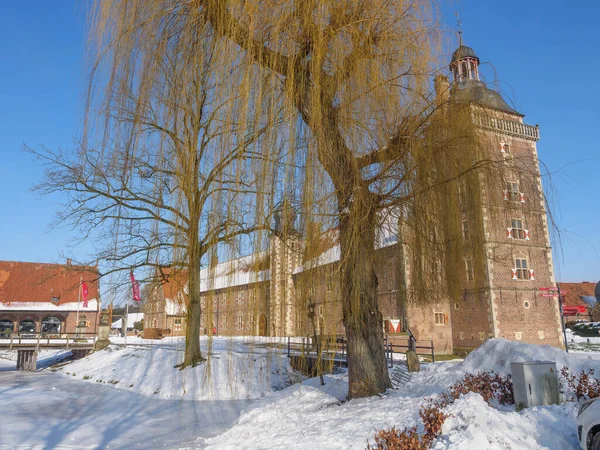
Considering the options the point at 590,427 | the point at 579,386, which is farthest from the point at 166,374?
the point at 590,427

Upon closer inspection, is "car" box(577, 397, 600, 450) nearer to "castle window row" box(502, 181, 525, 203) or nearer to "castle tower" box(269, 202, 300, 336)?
"castle window row" box(502, 181, 525, 203)

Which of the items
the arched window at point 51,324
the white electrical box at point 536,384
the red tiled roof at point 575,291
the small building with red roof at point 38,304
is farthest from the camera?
the red tiled roof at point 575,291

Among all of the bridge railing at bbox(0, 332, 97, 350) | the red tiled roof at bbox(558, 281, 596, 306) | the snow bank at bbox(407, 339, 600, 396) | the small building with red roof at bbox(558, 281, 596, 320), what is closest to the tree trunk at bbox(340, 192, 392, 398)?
the snow bank at bbox(407, 339, 600, 396)

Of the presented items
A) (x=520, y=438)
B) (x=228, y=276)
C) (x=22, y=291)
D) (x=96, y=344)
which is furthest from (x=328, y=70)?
(x=22, y=291)

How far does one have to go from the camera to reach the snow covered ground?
4890mm

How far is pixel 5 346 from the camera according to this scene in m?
25.5

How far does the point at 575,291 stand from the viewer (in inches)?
2060

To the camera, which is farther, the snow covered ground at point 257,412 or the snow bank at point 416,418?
the snow covered ground at point 257,412

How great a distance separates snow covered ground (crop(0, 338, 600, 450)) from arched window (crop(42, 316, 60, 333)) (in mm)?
27242

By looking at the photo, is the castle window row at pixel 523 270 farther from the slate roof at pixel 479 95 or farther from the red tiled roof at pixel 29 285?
the red tiled roof at pixel 29 285

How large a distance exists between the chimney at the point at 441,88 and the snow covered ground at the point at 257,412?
12.7 feet

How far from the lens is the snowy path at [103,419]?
8977 mm

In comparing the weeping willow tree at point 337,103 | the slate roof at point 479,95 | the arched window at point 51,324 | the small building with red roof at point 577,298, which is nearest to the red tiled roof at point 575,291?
the small building with red roof at point 577,298

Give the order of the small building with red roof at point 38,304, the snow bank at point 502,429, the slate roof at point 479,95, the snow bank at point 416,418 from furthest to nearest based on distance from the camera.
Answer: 1. the small building with red roof at point 38,304
2. the slate roof at point 479,95
3. the snow bank at point 416,418
4. the snow bank at point 502,429
